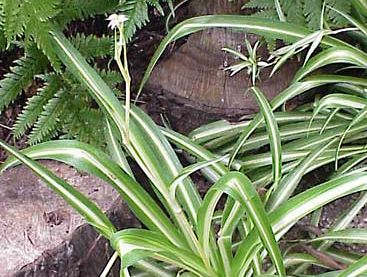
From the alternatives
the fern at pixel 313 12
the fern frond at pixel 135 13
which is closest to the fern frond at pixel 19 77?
the fern frond at pixel 135 13

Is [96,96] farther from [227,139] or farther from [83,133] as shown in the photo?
[227,139]

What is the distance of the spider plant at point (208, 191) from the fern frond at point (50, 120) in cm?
12

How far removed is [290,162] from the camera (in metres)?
1.56

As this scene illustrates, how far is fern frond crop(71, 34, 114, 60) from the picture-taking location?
1515 mm

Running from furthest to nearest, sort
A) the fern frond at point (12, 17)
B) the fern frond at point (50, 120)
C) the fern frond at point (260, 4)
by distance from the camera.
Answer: the fern frond at point (260, 4) < the fern frond at point (50, 120) < the fern frond at point (12, 17)

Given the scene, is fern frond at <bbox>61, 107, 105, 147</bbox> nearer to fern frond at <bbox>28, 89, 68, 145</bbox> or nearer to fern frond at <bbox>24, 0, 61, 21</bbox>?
fern frond at <bbox>28, 89, 68, 145</bbox>

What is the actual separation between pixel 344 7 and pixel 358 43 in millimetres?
227

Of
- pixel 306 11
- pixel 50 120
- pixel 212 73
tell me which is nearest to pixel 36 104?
pixel 50 120

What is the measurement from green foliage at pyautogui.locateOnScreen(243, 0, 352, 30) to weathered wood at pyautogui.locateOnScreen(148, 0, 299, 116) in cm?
15

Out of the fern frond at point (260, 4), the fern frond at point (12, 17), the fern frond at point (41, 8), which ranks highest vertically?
the fern frond at point (260, 4)

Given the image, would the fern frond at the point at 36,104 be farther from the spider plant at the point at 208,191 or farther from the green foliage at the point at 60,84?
the spider plant at the point at 208,191

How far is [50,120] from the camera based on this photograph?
1460 millimetres

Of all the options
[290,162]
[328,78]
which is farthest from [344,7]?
[290,162]

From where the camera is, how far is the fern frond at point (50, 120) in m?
1.45
